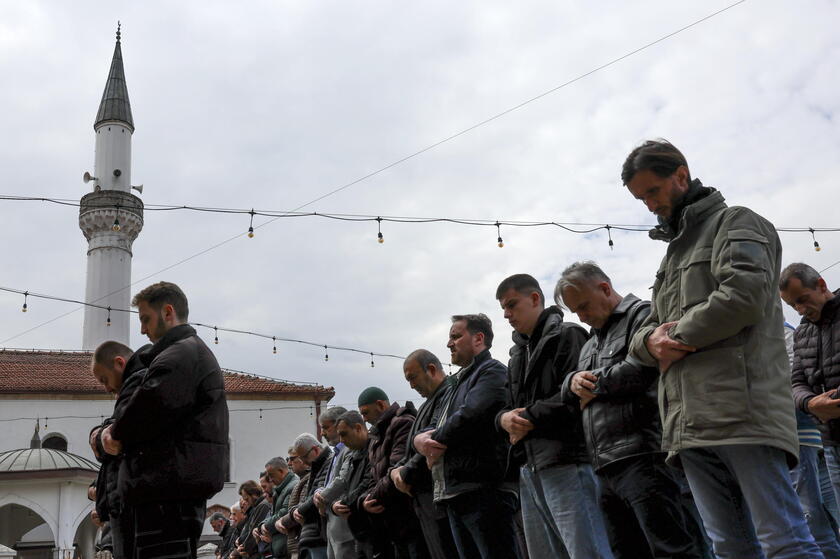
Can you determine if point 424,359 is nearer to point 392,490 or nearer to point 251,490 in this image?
point 392,490

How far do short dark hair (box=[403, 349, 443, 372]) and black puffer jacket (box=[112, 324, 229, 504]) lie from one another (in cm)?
184

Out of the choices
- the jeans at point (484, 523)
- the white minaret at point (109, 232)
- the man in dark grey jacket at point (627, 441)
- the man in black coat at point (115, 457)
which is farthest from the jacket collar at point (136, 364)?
the white minaret at point (109, 232)

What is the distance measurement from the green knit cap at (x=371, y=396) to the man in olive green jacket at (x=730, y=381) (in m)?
3.90

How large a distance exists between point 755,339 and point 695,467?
49 cm

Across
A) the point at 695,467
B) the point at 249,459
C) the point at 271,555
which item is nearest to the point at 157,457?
the point at 695,467

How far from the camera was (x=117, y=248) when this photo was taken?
3666 centimetres

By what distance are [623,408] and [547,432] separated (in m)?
0.61

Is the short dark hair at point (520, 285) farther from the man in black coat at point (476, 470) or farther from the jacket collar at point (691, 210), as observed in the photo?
the jacket collar at point (691, 210)

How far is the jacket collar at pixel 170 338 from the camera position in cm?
421

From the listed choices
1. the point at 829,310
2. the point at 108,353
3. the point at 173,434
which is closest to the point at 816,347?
the point at 829,310

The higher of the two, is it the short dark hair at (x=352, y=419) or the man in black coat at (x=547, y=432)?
the short dark hair at (x=352, y=419)

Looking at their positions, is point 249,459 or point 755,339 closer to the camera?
point 755,339

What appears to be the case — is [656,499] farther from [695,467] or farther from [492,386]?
[492,386]

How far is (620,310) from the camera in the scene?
368 centimetres
